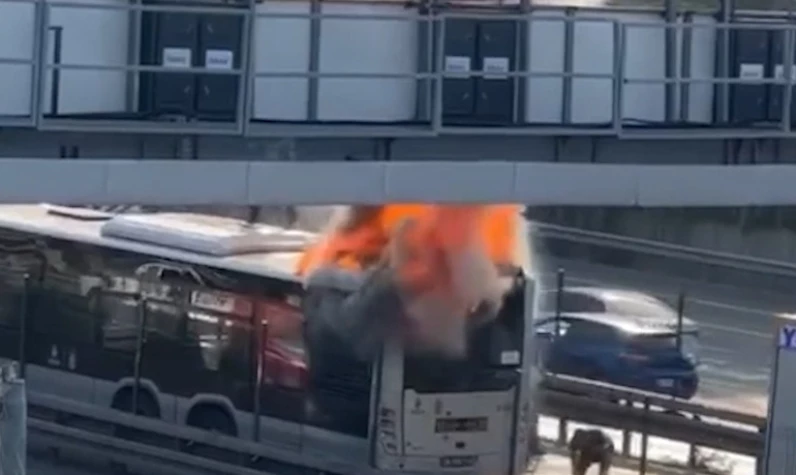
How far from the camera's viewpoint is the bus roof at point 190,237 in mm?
20969

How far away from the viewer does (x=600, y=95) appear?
56.6ft

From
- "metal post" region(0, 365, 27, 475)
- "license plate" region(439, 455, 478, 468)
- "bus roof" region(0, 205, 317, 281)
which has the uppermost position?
"bus roof" region(0, 205, 317, 281)

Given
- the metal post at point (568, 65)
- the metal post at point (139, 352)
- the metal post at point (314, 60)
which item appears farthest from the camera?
the metal post at point (139, 352)

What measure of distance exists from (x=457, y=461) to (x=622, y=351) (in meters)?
6.31

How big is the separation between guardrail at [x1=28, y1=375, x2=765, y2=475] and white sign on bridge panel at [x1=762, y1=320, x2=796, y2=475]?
160cm

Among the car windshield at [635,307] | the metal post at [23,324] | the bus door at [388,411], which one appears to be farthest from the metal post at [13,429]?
the car windshield at [635,307]

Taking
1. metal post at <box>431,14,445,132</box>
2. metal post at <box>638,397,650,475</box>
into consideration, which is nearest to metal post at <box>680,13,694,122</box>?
metal post at <box>431,14,445,132</box>

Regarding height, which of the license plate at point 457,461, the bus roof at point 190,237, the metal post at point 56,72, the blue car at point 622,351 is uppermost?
the metal post at point 56,72

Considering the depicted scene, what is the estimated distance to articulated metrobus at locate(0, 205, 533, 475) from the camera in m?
19.8

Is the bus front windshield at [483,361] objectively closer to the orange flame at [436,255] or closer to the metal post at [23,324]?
the orange flame at [436,255]

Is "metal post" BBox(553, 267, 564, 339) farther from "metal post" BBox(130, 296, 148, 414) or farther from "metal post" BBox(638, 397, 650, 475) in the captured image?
"metal post" BBox(130, 296, 148, 414)

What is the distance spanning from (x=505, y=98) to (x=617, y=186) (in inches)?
39.3

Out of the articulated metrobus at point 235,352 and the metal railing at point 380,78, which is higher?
the metal railing at point 380,78

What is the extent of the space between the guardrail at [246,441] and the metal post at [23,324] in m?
0.47
